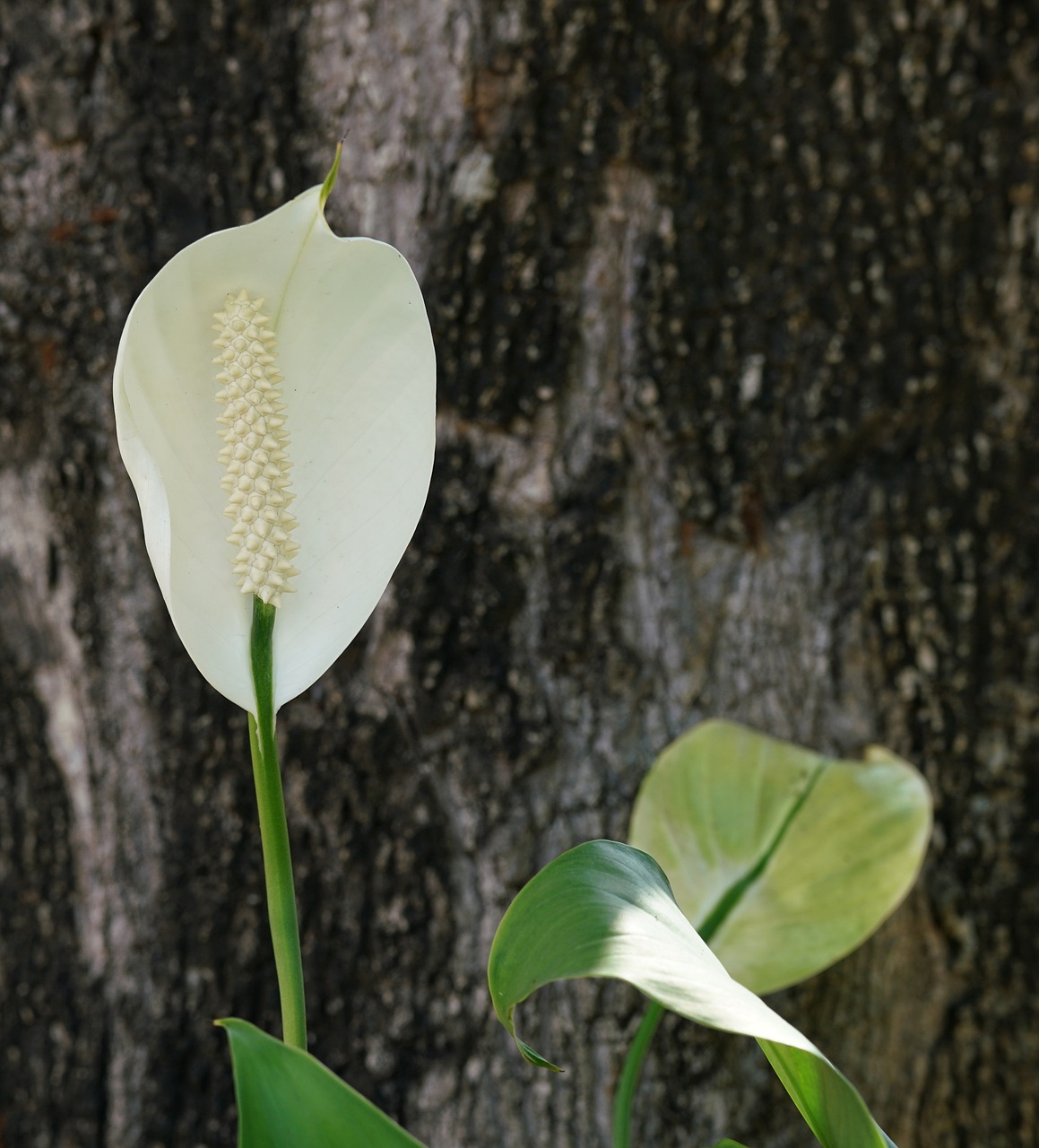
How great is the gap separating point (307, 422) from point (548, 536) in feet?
1.04

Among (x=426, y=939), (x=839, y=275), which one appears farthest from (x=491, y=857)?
(x=839, y=275)

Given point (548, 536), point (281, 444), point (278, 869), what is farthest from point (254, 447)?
point (548, 536)

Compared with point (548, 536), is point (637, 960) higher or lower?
lower

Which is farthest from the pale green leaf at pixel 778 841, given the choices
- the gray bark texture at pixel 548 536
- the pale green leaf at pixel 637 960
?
the pale green leaf at pixel 637 960

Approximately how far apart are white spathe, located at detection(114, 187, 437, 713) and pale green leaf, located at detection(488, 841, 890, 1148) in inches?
3.6

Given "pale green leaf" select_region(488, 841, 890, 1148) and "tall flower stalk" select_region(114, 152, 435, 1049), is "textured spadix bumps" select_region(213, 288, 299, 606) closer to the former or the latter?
"tall flower stalk" select_region(114, 152, 435, 1049)

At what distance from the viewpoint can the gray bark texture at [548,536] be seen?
57 centimetres

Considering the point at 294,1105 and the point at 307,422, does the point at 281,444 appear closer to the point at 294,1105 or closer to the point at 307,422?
the point at 307,422

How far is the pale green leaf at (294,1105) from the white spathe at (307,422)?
0.30 feet

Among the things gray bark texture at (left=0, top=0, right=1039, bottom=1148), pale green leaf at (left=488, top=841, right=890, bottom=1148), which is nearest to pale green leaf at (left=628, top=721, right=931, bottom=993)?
gray bark texture at (left=0, top=0, right=1039, bottom=1148)

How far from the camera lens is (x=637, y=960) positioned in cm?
22

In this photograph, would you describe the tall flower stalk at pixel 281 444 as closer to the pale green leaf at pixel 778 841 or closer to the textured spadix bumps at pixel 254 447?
the textured spadix bumps at pixel 254 447

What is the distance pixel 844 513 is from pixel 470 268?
27 cm

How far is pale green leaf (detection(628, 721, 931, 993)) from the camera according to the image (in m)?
0.52
